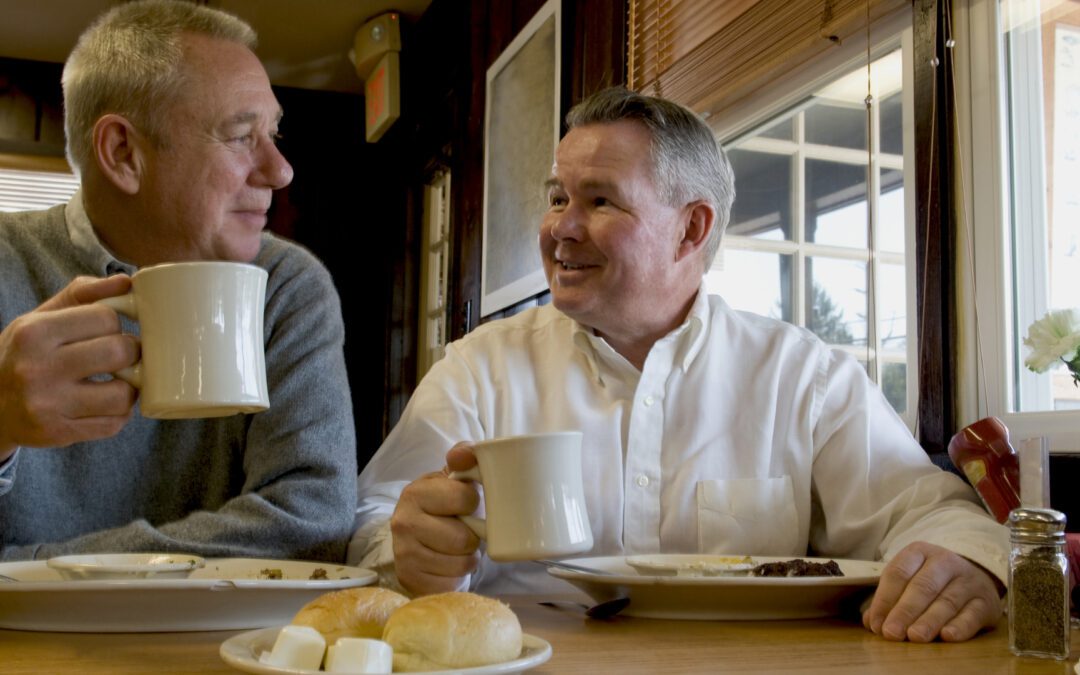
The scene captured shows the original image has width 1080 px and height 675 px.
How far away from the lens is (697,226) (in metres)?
1.82

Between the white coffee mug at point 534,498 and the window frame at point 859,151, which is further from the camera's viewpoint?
the window frame at point 859,151

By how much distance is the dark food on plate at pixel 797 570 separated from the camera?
1.07m

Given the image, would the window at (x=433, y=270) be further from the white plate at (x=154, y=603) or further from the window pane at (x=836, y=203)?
the white plate at (x=154, y=603)

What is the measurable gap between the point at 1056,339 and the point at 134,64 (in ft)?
4.11

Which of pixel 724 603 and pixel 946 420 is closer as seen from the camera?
pixel 724 603

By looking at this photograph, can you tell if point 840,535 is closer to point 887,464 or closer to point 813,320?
point 887,464

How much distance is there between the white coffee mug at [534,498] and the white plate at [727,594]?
22 centimetres

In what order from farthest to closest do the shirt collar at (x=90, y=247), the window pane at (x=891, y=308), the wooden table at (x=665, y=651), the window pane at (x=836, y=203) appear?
the window pane at (x=836, y=203), the window pane at (x=891, y=308), the shirt collar at (x=90, y=247), the wooden table at (x=665, y=651)

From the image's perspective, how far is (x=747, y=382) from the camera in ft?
5.37

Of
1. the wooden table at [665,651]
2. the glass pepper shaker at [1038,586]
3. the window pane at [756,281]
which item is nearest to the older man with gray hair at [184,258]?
the wooden table at [665,651]

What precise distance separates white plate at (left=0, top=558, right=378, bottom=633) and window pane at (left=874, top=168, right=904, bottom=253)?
141cm

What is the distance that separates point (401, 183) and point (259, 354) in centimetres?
446

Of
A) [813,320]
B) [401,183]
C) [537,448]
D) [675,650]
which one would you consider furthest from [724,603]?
[401,183]

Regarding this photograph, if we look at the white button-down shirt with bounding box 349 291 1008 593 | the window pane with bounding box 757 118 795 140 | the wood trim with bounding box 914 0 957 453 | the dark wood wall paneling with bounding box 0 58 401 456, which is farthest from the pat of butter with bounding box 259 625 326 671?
the dark wood wall paneling with bounding box 0 58 401 456
